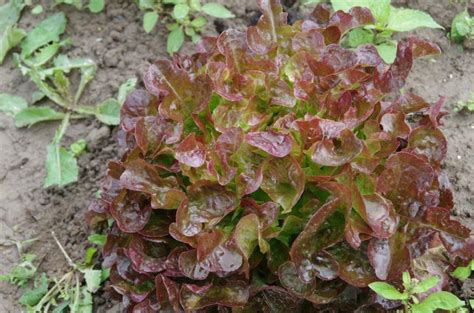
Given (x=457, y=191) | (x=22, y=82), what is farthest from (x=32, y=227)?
(x=457, y=191)

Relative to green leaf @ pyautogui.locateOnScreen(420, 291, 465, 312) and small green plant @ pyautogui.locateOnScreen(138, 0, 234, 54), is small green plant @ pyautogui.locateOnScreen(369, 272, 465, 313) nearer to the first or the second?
green leaf @ pyautogui.locateOnScreen(420, 291, 465, 312)

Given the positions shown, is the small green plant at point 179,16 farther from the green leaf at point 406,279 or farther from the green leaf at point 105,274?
the green leaf at point 406,279

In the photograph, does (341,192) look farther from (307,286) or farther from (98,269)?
(98,269)

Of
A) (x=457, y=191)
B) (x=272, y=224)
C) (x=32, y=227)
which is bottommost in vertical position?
(x=32, y=227)

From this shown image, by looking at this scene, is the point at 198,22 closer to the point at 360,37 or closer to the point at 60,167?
the point at 360,37

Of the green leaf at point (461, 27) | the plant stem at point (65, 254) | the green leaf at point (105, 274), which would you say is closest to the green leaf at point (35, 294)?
the plant stem at point (65, 254)

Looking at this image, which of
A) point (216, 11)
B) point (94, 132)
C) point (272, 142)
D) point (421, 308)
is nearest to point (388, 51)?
point (216, 11)

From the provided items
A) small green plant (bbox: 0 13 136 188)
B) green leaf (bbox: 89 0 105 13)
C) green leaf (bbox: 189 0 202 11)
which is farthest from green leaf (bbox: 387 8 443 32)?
green leaf (bbox: 89 0 105 13)
